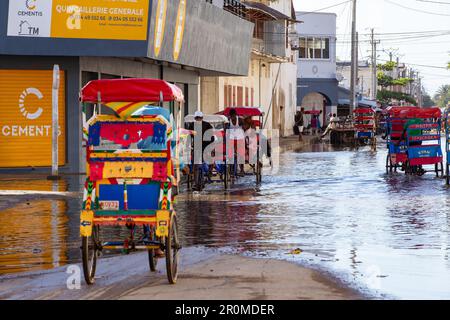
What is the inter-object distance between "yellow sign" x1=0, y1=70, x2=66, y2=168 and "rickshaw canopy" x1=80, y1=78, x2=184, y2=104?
17443 mm

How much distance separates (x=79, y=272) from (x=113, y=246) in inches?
34.1

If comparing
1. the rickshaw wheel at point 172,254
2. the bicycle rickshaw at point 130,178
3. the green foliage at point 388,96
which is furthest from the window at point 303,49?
the rickshaw wheel at point 172,254

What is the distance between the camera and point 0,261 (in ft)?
40.5

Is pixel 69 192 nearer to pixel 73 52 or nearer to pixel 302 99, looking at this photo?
pixel 73 52

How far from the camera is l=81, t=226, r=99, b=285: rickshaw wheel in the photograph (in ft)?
34.0

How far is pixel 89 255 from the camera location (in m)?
10.8

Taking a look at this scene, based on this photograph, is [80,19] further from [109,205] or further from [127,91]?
[109,205]

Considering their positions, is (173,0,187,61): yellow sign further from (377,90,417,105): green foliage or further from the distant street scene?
(377,90,417,105): green foliage

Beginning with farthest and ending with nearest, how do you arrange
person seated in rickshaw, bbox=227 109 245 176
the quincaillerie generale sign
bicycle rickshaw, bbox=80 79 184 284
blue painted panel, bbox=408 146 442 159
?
the quincaillerie generale sign, blue painted panel, bbox=408 146 442 159, person seated in rickshaw, bbox=227 109 245 176, bicycle rickshaw, bbox=80 79 184 284

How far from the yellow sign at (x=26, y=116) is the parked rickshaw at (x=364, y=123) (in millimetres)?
23846

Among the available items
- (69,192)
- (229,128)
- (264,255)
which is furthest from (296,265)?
(229,128)

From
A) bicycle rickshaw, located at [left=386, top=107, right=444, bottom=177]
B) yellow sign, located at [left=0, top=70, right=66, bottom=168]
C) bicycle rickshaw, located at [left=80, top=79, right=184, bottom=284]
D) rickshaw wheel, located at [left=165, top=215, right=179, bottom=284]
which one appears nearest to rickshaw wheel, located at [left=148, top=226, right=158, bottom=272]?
bicycle rickshaw, located at [left=80, top=79, right=184, bottom=284]

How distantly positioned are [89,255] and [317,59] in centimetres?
8078

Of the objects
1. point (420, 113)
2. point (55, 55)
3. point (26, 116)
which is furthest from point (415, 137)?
point (26, 116)
